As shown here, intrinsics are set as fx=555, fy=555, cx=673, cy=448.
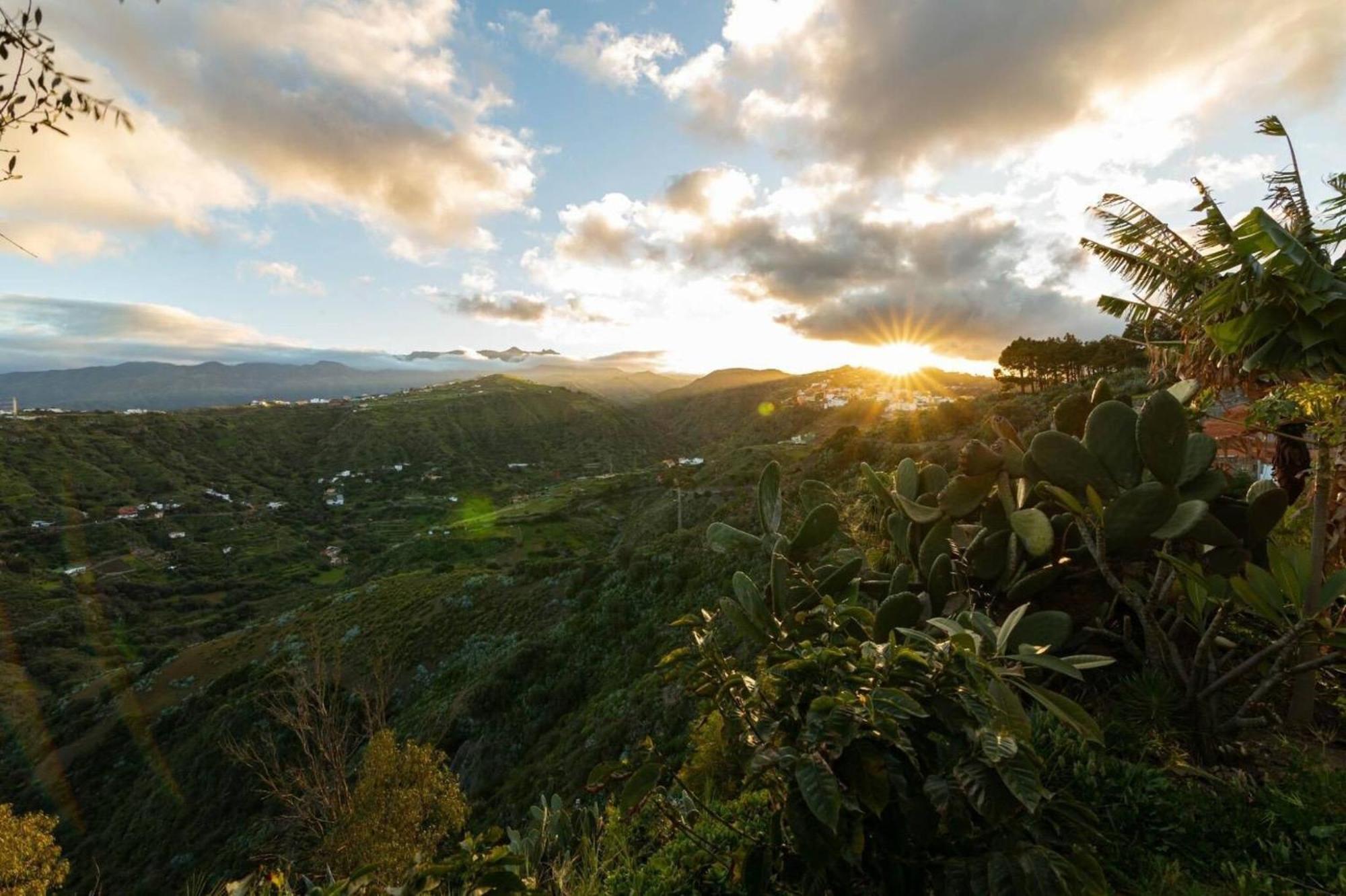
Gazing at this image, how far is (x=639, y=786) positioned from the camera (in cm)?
245

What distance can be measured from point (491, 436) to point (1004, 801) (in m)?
189

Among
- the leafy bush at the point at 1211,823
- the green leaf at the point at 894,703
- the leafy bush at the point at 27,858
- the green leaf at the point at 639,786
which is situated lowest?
the leafy bush at the point at 27,858

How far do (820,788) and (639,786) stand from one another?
897mm

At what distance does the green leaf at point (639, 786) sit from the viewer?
7.93 ft

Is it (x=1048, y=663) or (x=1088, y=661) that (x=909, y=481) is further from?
(x=1048, y=663)

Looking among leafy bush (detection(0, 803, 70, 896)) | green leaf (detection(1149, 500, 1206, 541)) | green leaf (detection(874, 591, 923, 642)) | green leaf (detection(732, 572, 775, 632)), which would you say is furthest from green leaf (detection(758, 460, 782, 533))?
leafy bush (detection(0, 803, 70, 896))

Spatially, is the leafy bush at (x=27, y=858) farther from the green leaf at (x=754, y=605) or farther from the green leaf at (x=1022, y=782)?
the green leaf at (x=1022, y=782)

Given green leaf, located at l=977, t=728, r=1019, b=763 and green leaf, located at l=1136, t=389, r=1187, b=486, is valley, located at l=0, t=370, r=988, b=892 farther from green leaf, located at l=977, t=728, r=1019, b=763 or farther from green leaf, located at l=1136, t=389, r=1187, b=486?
green leaf, located at l=1136, t=389, r=1187, b=486

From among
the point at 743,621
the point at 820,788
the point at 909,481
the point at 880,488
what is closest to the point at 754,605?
the point at 743,621

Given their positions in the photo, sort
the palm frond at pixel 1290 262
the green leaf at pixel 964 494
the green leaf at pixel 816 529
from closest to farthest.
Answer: the palm frond at pixel 1290 262
the green leaf at pixel 816 529
the green leaf at pixel 964 494

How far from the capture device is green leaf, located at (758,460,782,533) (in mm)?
4898

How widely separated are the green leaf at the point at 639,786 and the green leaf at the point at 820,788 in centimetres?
70

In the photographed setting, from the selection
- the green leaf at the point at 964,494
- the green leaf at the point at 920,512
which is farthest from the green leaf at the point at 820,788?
the green leaf at the point at 964,494

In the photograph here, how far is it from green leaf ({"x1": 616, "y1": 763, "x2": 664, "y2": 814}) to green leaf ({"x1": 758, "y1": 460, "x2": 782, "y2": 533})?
8.34ft
